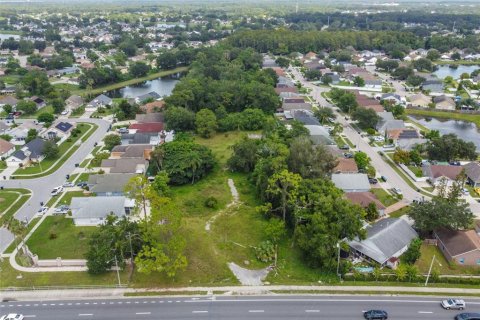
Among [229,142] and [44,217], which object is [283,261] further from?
[229,142]

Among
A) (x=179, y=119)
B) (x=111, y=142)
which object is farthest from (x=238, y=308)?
(x=179, y=119)

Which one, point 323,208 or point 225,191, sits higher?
point 323,208

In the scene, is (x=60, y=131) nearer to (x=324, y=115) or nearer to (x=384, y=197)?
(x=324, y=115)

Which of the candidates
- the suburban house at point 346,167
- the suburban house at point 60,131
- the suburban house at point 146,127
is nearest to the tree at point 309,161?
the suburban house at point 346,167

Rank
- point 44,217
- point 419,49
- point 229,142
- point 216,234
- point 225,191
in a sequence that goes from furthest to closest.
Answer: point 419,49 < point 229,142 < point 225,191 < point 44,217 < point 216,234

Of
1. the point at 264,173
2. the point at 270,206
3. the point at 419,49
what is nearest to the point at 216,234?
the point at 270,206

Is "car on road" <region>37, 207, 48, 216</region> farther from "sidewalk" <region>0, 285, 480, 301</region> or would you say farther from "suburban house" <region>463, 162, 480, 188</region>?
"suburban house" <region>463, 162, 480, 188</region>

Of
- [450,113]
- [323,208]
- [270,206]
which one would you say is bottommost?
[450,113]
